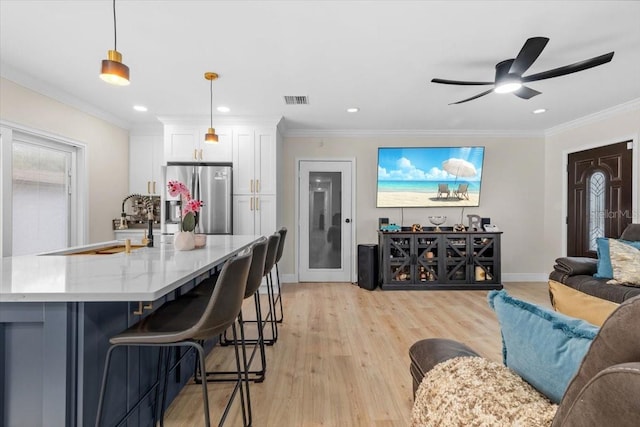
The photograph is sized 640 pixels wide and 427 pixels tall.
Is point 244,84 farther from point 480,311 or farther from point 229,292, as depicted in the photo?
point 480,311

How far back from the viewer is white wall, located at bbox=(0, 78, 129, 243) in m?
3.05

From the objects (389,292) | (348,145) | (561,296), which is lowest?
(389,292)

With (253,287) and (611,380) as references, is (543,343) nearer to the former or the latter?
(611,380)

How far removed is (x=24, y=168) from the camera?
3244mm

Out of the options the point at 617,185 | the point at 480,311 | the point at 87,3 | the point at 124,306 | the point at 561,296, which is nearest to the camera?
the point at 124,306

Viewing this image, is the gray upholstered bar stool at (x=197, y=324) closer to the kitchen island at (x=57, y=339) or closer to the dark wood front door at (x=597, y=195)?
the kitchen island at (x=57, y=339)

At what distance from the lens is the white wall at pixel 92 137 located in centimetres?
305

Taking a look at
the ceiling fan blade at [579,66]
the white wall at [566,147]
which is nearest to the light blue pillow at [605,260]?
the white wall at [566,147]

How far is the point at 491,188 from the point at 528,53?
3.28 metres

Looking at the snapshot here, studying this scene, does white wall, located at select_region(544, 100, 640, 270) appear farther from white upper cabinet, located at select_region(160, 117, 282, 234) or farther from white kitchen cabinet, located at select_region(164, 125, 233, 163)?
white kitchen cabinet, located at select_region(164, 125, 233, 163)

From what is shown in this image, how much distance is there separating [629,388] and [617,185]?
4738 mm

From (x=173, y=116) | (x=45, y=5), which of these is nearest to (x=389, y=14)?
(x=45, y=5)

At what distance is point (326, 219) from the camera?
5078 mm

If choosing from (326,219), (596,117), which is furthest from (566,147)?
(326,219)
